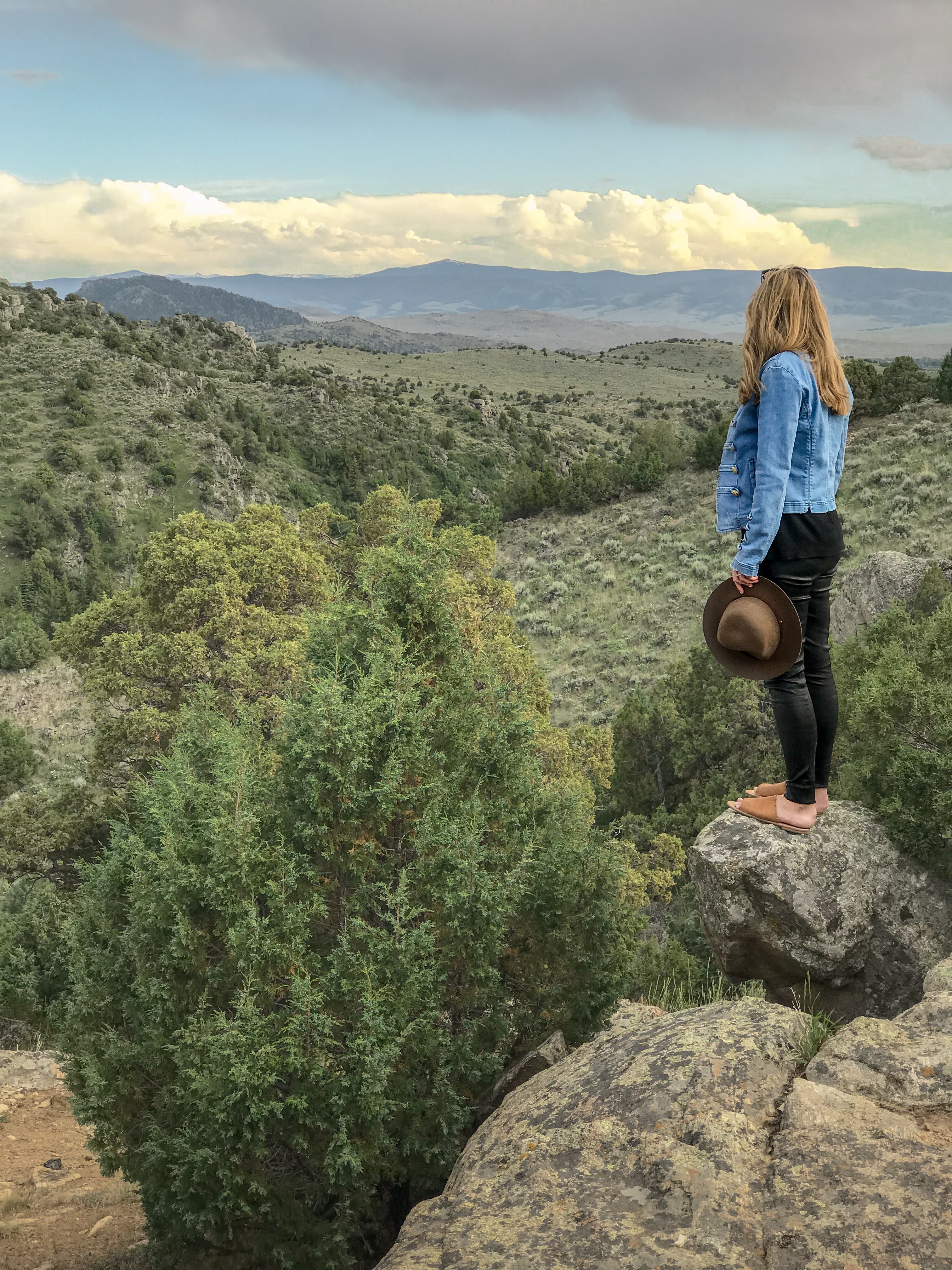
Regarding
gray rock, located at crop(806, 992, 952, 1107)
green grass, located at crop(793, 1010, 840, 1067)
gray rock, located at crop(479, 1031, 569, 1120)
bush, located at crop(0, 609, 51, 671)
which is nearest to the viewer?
gray rock, located at crop(806, 992, 952, 1107)

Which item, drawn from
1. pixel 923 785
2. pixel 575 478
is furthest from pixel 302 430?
pixel 923 785

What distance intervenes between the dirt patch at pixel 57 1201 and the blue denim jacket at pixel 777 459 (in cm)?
546

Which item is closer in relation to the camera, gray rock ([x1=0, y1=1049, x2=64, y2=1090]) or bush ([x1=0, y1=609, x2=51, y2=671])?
gray rock ([x1=0, y1=1049, x2=64, y2=1090])

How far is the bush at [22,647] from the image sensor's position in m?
29.3

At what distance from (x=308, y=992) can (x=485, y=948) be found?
3.55ft

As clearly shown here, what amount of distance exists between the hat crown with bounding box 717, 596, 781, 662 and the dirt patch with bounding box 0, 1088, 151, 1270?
4995 millimetres

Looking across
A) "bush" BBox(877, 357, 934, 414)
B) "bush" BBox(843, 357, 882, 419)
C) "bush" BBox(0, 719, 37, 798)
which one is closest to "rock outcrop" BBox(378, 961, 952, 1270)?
"bush" BBox(0, 719, 37, 798)

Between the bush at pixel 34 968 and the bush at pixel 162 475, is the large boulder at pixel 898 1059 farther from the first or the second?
the bush at pixel 162 475

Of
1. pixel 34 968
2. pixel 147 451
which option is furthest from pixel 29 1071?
pixel 147 451

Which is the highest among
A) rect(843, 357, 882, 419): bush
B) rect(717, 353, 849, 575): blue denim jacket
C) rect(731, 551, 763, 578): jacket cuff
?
rect(843, 357, 882, 419): bush

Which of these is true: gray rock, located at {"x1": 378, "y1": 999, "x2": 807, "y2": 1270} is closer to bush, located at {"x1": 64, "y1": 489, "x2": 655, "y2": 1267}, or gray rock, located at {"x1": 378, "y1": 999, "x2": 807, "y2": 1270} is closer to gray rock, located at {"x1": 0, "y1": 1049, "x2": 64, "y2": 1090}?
bush, located at {"x1": 64, "y1": 489, "x2": 655, "y2": 1267}

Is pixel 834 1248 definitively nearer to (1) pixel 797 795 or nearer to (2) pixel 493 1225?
(2) pixel 493 1225

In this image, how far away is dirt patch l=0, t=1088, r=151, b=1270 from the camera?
618 cm

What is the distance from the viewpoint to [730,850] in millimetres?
5402
